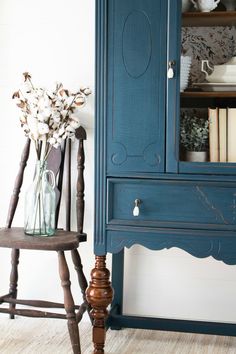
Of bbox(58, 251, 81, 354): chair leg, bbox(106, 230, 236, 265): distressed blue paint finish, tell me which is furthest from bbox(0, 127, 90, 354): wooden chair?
bbox(106, 230, 236, 265): distressed blue paint finish

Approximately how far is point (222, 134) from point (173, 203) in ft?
1.08

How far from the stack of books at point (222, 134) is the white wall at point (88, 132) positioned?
2.57ft

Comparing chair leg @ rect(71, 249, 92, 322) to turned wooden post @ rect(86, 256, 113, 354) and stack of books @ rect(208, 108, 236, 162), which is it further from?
stack of books @ rect(208, 108, 236, 162)

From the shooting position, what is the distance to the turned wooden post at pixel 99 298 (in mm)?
2566

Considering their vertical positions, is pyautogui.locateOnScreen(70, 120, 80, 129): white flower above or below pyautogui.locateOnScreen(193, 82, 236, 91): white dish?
below

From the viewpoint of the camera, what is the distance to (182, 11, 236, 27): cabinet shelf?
2459 mm

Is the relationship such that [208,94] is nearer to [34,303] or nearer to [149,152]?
[149,152]

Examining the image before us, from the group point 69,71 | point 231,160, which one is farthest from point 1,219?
point 231,160

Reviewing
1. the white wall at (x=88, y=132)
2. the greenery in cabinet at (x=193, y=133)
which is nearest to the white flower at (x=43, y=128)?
the white wall at (x=88, y=132)

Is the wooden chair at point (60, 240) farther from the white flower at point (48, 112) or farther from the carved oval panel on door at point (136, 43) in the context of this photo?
the carved oval panel on door at point (136, 43)

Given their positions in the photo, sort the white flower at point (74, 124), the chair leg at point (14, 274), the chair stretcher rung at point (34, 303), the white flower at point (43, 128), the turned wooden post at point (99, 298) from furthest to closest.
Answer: the chair leg at point (14, 274), the chair stretcher rung at point (34, 303), the white flower at point (74, 124), the white flower at point (43, 128), the turned wooden post at point (99, 298)

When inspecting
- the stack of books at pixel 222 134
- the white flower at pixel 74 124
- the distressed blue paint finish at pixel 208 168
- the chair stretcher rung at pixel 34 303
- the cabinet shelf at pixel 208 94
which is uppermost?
the cabinet shelf at pixel 208 94

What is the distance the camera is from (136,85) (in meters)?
2.50

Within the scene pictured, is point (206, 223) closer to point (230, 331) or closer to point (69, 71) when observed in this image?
point (230, 331)
